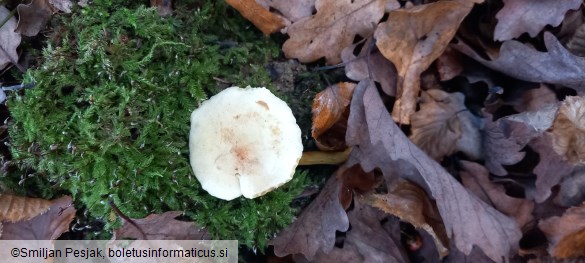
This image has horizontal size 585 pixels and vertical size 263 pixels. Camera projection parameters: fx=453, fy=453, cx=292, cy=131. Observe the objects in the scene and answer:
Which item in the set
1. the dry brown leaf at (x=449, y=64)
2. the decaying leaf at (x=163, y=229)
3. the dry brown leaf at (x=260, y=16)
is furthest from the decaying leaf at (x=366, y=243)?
the dry brown leaf at (x=260, y=16)

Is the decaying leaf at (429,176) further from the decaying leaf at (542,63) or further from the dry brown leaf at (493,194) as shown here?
the decaying leaf at (542,63)

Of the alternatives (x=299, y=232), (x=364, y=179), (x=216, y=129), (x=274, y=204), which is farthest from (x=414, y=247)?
(x=216, y=129)

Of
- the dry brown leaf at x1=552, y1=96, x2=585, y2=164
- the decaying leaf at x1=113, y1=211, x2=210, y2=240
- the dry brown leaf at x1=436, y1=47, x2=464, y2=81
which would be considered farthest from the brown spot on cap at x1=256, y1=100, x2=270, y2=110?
the dry brown leaf at x1=552, y1=96, x2=585, y2=164

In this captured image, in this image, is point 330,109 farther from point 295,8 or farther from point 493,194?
point 493,194

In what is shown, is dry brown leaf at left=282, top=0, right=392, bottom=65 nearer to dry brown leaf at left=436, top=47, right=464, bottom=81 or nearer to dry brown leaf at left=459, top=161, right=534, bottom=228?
dry brown leaf at left=436, top=47, right=464, bottom=81

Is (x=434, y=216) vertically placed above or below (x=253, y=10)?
below

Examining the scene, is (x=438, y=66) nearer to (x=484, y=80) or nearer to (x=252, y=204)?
(x=484, y=80)
